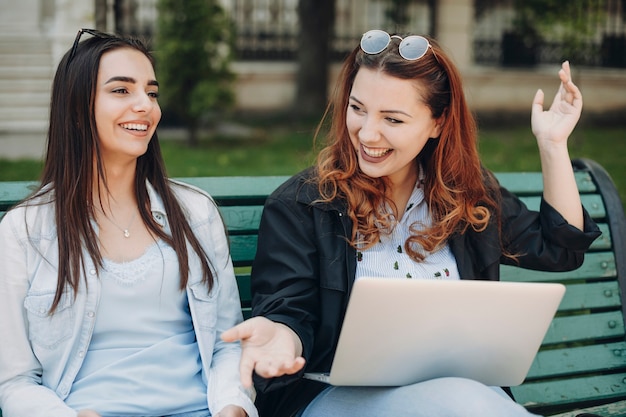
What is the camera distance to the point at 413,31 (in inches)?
520

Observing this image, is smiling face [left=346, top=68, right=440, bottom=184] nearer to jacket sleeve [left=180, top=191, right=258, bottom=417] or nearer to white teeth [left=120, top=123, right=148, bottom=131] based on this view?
jacket sleeve [left=180, top=191, right=258, bottom=417]

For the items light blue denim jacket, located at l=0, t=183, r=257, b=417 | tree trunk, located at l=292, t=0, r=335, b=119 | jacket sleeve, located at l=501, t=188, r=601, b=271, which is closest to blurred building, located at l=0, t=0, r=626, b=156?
tree trunk, located at l=292, t=0, r=335, b=119

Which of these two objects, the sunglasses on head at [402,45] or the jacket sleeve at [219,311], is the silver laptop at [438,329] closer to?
the jacket sleeve at [219,311]

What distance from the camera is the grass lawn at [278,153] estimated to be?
7.81 metres

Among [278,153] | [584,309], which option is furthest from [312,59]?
[584,309]

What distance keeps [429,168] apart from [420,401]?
87 centimetres

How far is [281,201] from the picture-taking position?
2680 mm

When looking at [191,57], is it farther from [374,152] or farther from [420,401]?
[420,401]

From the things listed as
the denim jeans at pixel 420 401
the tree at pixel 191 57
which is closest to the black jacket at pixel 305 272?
the denim jeans at pixel 420 401

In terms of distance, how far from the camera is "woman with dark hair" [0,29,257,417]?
2.39 metres

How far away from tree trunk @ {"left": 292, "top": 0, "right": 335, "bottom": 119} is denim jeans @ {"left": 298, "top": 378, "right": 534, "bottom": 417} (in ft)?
33.8

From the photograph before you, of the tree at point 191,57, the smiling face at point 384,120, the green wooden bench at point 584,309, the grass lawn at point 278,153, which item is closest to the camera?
the smiling face at point 384,120

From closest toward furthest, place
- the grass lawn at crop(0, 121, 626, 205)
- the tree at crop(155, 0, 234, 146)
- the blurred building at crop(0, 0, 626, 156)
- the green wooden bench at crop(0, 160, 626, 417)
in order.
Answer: the green wooden bench at crop(0, 160, 626, 417) < the grass lawn at crop(0, 121, 626, 205) < the tree at crop(155, 0, 234, 146) < the blurred building at crop(0, 0, 626, 156)

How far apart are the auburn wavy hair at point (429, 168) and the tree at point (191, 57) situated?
23.6 feet
